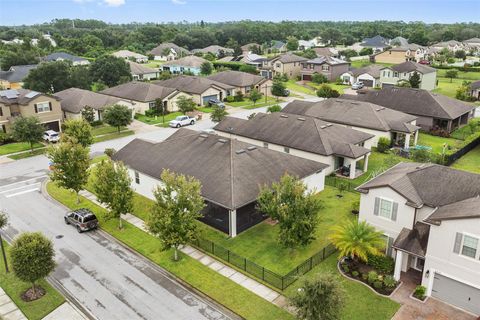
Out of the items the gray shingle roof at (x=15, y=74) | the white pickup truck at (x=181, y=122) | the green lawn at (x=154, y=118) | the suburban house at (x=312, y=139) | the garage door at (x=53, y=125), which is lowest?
the green lawn at (x=154, y=118)

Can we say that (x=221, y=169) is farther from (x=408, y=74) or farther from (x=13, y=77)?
(x=13, y=77)

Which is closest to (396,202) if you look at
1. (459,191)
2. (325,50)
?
(459,191)

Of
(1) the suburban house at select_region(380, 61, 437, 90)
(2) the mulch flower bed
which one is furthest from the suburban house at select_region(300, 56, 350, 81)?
(2) the mulch flower bed

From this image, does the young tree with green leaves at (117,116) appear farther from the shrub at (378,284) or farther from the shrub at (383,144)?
the shrub at (378,284)

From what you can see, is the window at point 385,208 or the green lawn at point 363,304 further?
the window at point 385,208

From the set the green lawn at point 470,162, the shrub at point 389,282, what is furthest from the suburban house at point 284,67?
the shrub at point 389,282

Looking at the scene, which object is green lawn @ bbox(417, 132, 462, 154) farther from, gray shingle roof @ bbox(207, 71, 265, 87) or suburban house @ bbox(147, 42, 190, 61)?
suburban house @ bbox(147, 42, 190, 61)
